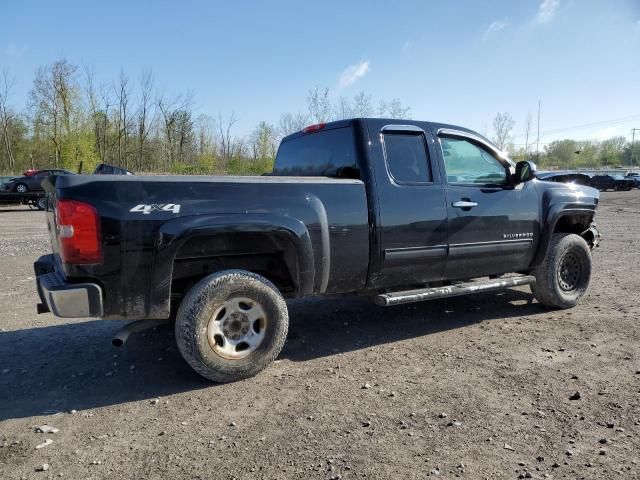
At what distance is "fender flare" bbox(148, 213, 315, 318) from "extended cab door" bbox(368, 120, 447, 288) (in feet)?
2.71

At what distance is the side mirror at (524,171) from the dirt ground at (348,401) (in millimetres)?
1544

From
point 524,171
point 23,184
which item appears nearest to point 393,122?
point 524,171

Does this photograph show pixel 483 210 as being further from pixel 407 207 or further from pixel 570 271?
pixel 570 271

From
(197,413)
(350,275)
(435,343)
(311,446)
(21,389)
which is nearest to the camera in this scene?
(311,446)

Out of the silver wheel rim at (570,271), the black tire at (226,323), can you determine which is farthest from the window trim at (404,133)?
the silver wheel rim at (570,271)

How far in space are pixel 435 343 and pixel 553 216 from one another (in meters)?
2.11

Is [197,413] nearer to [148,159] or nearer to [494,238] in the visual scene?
[494,238]

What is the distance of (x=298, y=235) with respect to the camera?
3643mm

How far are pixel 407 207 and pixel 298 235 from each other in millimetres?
1155

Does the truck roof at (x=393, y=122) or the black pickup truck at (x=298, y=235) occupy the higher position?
the truck roof at (x=393, y=122)

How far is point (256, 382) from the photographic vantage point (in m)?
3.62

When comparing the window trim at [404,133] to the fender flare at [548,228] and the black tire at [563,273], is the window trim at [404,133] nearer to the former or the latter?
the fender flare at [548,228]

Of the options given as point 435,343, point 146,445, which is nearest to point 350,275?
point 435,343

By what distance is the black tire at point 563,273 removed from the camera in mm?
5320
